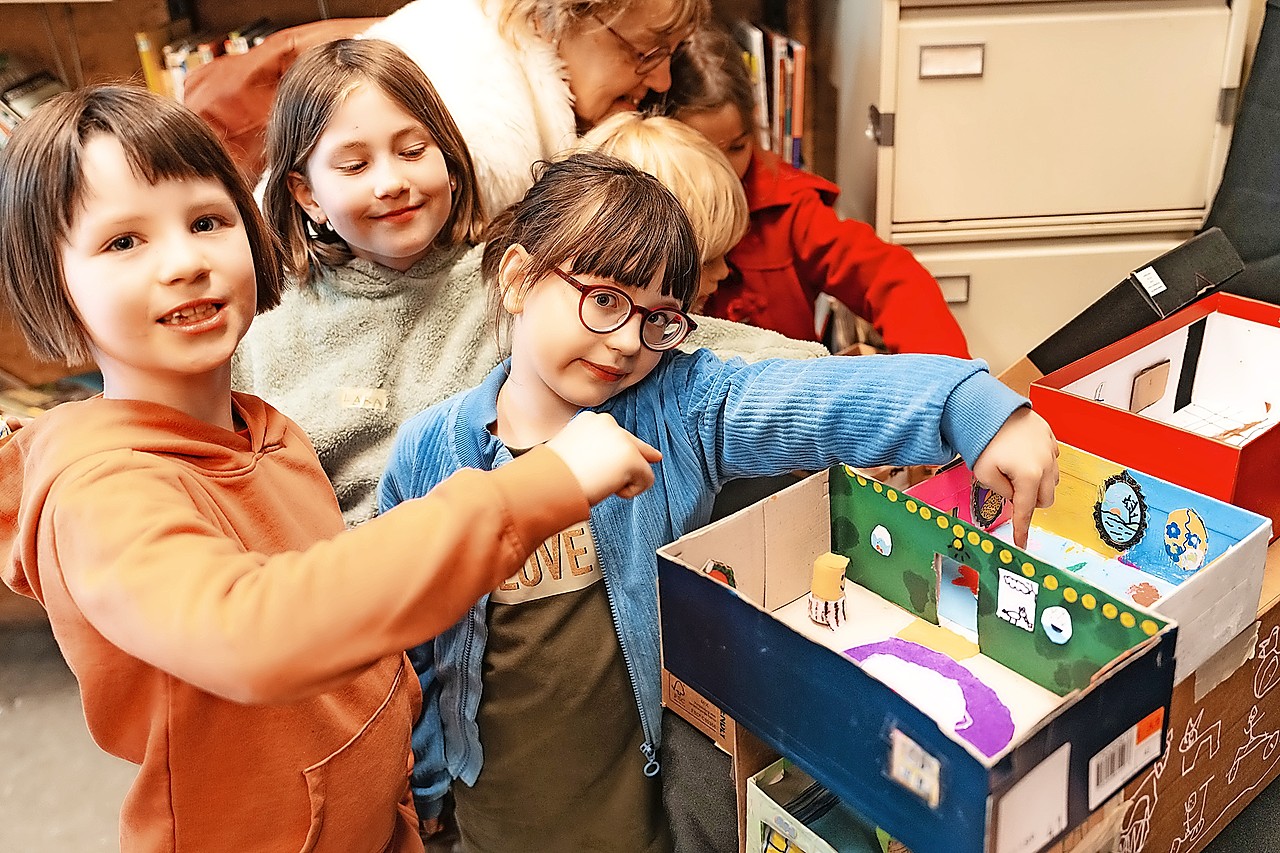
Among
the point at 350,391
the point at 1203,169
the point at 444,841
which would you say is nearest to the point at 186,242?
the point at 350,391

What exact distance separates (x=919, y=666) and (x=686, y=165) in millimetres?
671

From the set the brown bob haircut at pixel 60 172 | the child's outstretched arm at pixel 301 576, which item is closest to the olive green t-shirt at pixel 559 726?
the child's outstretched arm at pixel 301 576

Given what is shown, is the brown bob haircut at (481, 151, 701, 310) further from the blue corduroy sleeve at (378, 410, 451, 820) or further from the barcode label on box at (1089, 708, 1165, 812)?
the barcode label on box at (1089, 708, 1165, 812)

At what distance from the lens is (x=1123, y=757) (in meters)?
0.84

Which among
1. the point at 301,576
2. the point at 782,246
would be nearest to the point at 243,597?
the point at 301,576

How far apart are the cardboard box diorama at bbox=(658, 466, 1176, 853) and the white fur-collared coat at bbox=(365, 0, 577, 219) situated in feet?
2.19

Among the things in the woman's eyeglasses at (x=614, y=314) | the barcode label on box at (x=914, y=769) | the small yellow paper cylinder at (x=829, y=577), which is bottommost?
the small yellow paper cylinder at (x=829, y=577)

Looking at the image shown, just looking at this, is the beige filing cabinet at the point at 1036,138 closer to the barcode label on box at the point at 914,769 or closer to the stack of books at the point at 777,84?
the stack of books at the point at 777,84

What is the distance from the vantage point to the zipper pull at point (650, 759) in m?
1.11

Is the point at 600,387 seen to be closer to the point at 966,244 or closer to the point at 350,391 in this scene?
the point at 350,391

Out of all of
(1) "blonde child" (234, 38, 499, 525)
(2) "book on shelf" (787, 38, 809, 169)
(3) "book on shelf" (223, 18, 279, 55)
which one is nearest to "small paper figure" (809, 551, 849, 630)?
(1) "blonde child" (234, 38, 499, 525)

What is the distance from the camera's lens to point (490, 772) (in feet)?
3.75

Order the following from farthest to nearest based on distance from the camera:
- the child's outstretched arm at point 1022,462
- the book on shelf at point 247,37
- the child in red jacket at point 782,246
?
the book on shelf at point 247,37 → the child in red jacket at point 782,246 → the child's outstretched arm at point 1022,462

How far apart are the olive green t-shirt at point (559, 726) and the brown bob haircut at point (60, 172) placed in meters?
0.46
